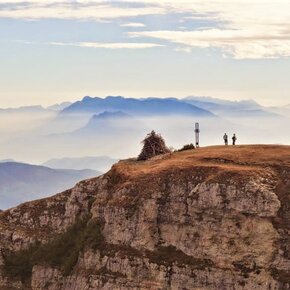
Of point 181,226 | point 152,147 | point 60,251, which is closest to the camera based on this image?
point 181,226

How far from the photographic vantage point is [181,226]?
75.9m

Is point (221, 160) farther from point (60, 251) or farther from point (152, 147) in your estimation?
point (60, 251)

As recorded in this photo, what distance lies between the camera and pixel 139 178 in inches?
3206

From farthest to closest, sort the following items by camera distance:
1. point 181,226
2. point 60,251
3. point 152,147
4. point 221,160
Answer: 1. point 152,147
2. point 60,251
3. point 221,160
4. point 181,226

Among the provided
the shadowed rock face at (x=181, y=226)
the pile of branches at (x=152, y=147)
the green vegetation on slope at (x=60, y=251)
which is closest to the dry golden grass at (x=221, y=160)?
the shadowed rock face at (x=181, y=226)

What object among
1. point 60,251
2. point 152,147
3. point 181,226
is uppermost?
point 152,147

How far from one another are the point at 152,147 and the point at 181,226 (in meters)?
20.9

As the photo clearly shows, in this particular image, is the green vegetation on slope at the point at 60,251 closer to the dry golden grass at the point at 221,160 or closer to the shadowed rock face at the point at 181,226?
the shadowed rock face at the point at 181,226

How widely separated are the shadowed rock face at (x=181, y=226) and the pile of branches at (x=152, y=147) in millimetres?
6568

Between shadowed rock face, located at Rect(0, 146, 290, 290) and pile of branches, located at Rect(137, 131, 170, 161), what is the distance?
657 cm

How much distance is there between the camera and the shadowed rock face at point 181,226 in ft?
234

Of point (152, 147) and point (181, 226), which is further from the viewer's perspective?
point (152, 147)

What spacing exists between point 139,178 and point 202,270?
1322cm

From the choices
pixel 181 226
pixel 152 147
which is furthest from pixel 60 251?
pixel 152 147
